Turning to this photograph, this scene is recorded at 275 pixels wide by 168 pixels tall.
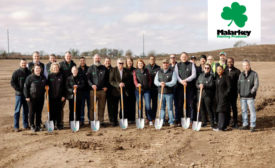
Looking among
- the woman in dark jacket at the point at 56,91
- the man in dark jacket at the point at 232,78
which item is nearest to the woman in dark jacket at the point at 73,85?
the woman in dark jacket at the point at 56,91

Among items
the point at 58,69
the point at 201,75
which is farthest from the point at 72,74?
the point at 201,75

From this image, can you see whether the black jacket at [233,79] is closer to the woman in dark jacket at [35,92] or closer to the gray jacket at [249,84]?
the gray jacket at [249,84]

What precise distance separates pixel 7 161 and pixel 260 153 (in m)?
5.55

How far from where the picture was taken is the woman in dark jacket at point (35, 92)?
28.0 ft

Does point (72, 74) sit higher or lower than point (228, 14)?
lower

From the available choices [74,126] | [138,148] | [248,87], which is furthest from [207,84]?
[74,126]

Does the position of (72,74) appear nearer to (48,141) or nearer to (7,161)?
(48,141)

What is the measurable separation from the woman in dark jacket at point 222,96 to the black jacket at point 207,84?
0.16m

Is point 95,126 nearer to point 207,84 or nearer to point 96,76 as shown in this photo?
point 96,76

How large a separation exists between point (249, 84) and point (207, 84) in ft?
3.81

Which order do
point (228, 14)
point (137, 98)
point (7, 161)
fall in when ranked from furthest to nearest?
point (228, 14) → point (137, 98) → point (7, 161)

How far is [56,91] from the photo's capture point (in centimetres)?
884

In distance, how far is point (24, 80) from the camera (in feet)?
28.9

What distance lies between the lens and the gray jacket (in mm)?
8359
